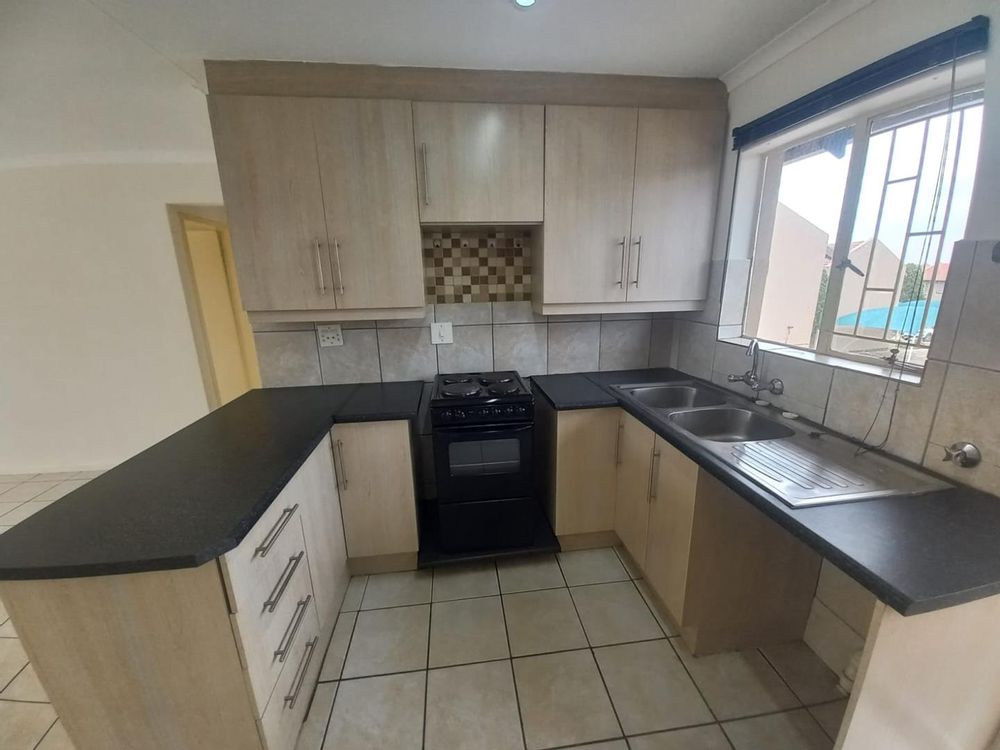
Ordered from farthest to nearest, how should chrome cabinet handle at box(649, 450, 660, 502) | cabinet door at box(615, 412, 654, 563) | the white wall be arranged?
the white wall < cabinet door at box(615, 412, 654, 563) < chrome cabinet handle at box(649, 450, 660, 502)

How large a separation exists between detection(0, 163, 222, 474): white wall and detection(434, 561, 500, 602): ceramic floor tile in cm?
251

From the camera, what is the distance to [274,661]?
1043 millimetres

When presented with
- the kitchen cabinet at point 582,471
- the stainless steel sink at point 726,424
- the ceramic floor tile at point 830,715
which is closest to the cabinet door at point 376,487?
the kitchen cabinet at point 582,471

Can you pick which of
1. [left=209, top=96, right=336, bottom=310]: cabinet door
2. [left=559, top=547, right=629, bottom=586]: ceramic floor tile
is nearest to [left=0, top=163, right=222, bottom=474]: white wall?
[left=209, top=96, right=336, bottom=310]: cabinet door

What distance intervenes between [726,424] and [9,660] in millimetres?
3073

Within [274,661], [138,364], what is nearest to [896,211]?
[274,661]

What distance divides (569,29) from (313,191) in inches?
46.1

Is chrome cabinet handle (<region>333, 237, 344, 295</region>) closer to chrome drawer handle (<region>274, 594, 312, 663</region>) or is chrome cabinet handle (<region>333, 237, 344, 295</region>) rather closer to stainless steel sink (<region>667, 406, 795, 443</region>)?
chrome drawer handle (<region>274, 594, 312, 663</region>)

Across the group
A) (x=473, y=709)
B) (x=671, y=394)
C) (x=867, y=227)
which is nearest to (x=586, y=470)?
(x=671, y=394)

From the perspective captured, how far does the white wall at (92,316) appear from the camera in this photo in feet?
8.48

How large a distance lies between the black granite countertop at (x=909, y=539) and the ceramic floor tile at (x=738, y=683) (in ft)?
2.74

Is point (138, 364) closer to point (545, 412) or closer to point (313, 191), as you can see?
point (313, 191)

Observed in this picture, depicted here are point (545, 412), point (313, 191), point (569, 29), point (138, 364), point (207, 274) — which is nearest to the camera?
point (569, 29)

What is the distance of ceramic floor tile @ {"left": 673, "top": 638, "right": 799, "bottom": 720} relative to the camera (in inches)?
50.5
